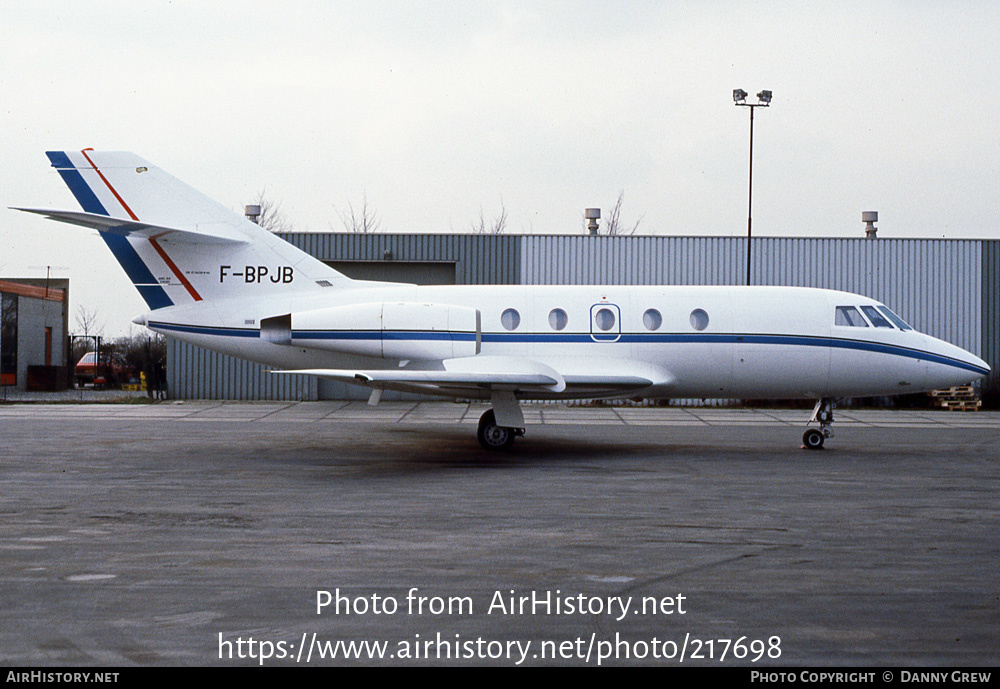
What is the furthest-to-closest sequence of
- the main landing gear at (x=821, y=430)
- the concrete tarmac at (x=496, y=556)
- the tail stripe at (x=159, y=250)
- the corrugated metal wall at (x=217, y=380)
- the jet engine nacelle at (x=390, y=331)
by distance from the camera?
1. the corrugated metal wall at (x=217, y=380)
2. the main landing gear at (x=821, y=430)
3. the tail stripe at (x=159, y=250)
4. the jet engine nacelle at (x=390, y=331)
5. the concrete tarmac at (x=496, y=556)

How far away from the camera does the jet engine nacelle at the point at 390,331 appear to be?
15898mm

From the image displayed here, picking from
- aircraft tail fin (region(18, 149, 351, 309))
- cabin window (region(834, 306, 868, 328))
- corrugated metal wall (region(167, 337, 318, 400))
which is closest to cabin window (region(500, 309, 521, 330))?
aircraft tail fin (region(18, 149, 351, 309))

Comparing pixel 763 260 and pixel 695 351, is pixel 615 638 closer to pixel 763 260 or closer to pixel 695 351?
pixel 695 351

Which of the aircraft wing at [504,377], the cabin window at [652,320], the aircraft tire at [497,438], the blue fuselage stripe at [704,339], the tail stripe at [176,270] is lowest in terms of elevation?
the aircraft tire at [497,438]

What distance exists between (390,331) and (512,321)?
2.27 metres

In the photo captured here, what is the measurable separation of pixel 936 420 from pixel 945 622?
74.9ft

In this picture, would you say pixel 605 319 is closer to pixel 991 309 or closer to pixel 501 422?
pixel 501 422

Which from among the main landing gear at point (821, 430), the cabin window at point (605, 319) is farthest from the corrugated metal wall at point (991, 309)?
the cabin window at point (605, 319)

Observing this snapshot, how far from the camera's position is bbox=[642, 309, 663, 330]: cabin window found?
16.5 meters

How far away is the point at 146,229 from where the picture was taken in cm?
1592

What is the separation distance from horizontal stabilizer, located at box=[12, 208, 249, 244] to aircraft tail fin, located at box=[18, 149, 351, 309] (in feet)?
0.06

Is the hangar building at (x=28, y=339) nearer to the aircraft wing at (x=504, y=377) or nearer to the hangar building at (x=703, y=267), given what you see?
the hangar building at (x=703, y=267)

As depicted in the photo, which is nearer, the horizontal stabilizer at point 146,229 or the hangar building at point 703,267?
the horizontal stabilizer at point 146,229

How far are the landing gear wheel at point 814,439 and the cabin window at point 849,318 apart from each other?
7.05 feet
